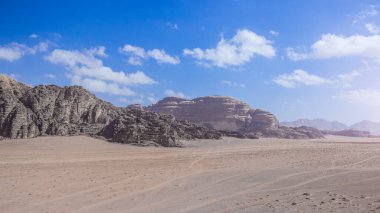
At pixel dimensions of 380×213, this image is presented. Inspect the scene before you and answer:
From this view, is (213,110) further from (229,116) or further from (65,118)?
(65,118)

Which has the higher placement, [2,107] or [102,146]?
[2,107]

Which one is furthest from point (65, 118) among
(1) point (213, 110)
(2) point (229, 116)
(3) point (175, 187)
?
(1) point (213, 110)

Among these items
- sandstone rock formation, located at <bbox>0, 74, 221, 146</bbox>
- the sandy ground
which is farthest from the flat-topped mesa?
the sandy ground

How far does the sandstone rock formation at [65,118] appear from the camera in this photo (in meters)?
33.9

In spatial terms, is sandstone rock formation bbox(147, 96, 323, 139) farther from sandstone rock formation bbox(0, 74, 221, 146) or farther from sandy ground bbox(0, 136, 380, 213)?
sandy ground bbox(0, 136, 380, 213)

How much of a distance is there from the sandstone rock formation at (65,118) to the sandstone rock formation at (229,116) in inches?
1549

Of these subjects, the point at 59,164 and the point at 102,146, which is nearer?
the point at 59,164

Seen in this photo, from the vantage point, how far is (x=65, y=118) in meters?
38.9

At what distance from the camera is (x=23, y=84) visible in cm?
4256

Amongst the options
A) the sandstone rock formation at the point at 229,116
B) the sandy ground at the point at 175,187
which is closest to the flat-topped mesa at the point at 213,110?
the sandstone rock formation at the point at 229,116

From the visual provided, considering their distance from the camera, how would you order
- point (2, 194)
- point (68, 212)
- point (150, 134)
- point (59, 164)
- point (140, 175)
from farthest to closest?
point (150, 134), point (59, 164), point (140, 175), point (2, 194), point (68, 212)

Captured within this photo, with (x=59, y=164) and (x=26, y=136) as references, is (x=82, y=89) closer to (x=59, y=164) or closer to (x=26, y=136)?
(x=26, y=136)

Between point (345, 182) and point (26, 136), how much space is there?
26.2 meters

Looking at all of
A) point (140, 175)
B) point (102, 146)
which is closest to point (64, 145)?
point (102, 146)
